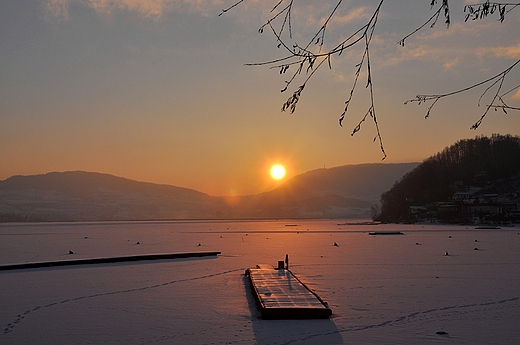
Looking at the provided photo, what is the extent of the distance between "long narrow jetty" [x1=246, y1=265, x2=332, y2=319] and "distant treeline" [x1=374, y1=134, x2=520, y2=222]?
13556 centimetres

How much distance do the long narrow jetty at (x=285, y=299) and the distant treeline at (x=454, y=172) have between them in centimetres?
13556

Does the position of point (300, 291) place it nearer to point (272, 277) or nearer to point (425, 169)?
point (272, 277)

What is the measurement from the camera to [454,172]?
16450 cm

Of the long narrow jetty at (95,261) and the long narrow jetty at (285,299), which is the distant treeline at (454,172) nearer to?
the long narrow jetty at (95,261)

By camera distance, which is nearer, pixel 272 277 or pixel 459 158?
pixel 272 277

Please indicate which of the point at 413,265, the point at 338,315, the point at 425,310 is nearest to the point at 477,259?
the point at 413,265

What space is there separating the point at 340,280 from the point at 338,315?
6.13m

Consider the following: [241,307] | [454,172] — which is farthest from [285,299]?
[454,172]

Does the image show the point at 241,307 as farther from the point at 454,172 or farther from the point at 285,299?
the point at 454,172

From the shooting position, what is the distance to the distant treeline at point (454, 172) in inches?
6117

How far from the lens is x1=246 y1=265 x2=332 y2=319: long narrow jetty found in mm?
11094

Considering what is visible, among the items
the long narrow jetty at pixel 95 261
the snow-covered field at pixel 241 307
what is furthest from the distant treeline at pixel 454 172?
the snow-covered field at pixel 241 307

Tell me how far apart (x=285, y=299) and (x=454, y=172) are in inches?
6464

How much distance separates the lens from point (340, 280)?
57.5 ft
